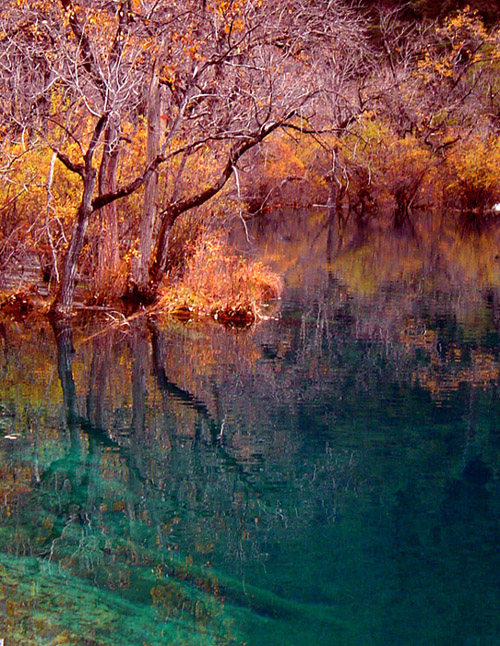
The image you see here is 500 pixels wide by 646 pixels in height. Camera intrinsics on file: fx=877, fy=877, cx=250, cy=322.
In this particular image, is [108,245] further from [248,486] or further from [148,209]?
[248,486]

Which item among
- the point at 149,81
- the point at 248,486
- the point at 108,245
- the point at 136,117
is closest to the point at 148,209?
the point at 108,245

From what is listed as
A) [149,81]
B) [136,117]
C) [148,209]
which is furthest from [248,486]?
[136,117]

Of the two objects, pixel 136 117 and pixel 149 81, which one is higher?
pixel 136 117

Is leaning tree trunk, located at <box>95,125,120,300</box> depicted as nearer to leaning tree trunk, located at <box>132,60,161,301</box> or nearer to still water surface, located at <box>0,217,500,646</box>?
leaning tree trunk, located at <box>132,60,161,301</box>

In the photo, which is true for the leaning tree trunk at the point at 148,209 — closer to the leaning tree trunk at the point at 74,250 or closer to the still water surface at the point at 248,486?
the leaning tree trunk at the point at 74,250

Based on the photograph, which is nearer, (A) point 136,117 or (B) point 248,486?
(B) point 248,486

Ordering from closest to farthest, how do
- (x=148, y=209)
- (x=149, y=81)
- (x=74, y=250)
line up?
1. (x=74, y=250)
2. (x=149, y=81)
3. (x=148, y=209)

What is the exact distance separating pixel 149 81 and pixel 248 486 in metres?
9.72

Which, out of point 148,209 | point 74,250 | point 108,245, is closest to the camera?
point 74,250

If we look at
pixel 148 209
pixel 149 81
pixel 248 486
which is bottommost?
pixel 248 486

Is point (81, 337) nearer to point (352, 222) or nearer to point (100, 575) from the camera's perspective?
point (100, 575)

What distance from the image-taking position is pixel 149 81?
15.3 metres

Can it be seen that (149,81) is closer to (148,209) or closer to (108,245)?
(148,209)

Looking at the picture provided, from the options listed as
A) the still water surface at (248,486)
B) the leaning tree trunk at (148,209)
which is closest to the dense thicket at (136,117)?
the leaning tree trunk at (148,209)
